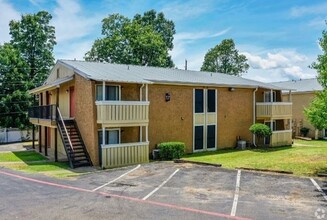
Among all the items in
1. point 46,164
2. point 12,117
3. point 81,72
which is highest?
point 81,72

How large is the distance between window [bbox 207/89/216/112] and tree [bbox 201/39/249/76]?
35.7 meters

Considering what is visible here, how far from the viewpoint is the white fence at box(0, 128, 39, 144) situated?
120 ft

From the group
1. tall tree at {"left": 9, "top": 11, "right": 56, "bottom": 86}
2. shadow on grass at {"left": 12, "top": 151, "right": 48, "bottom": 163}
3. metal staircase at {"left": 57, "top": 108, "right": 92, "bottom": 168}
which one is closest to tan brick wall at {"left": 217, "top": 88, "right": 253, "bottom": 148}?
metal staircase at {"left": 57, "top": 108, "right": 92, "bottom": 168}

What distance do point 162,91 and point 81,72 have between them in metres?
5.58

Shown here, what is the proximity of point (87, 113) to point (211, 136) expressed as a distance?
32.1 ft

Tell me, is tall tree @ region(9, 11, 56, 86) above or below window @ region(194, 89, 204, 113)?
above

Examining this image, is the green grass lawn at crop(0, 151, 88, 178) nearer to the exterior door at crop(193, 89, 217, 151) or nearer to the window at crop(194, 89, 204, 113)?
the exterior door at crop(193, 89, 217, 151)

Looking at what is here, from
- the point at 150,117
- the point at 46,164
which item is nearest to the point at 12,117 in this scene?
the point at 46,164

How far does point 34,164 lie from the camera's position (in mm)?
21531

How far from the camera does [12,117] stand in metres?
38.6

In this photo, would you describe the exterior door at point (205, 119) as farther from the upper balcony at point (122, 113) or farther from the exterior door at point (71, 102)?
the exterior door at point (71, 102)

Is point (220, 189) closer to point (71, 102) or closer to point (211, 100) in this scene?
point (211, 100)

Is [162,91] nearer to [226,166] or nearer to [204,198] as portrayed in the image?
[226,166]

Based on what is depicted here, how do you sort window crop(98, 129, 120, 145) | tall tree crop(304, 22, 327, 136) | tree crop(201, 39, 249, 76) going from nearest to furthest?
tall tree crop(304, 22, 327, 136), window crop(98, 129, 120, 145), tree crop(201, 39, 249, 76)
